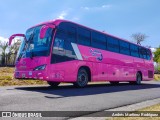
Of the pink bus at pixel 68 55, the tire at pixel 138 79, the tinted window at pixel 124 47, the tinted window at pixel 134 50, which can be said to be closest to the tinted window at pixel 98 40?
the pink bus at pixel 68 55

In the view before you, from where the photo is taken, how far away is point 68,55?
12.2 metres

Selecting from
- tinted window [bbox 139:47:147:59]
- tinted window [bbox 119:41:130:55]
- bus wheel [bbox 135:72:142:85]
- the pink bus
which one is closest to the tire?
bus wheel [bbox 135:72:142:85]

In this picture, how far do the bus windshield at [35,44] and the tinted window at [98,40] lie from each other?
3808 millimetres

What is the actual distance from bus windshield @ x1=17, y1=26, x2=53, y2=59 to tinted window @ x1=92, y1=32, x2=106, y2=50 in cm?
381

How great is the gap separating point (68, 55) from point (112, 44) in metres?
5.46

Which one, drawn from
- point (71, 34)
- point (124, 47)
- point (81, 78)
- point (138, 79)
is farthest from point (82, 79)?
point (138, 79)

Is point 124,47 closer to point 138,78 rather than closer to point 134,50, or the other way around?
point 134,50

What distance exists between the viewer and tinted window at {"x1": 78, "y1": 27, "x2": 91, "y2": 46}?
43.7 ft

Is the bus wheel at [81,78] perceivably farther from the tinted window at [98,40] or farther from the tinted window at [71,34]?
the tinted window at [98,40]

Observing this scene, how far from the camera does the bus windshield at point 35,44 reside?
36.7ft

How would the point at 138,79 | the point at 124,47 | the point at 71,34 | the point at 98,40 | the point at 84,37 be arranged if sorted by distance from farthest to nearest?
the point at 138,79 → the point at 124,47 → the point at 98,40 → the point at 84,37 → the point at 71,34

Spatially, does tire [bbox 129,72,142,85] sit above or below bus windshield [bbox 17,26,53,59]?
below

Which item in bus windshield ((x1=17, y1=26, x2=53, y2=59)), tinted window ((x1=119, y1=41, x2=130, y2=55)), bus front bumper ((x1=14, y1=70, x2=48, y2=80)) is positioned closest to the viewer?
bus front bumper ((x1=14, y1=70, x2=48, y2=80))

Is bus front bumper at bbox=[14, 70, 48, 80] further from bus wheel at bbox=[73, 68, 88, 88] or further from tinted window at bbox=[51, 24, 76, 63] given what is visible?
bus wheel at bbox=[73, 68, 88, 88]
